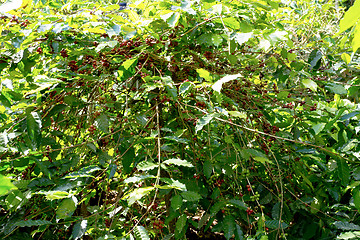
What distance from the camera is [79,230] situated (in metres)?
1.13

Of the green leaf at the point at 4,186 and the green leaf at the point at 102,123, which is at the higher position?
the green leaf at the point at 4,186

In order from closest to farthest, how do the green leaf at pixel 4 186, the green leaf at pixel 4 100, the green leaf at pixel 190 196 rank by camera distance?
1. the green leaf at pixel 4 186
2. the green leaf at pixel 190 196
3. the green leaf at pixel 4 100

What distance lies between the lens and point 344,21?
0.70 meters

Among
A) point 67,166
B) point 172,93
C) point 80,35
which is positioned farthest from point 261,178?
point 80,35

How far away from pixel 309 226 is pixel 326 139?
596 millimetres

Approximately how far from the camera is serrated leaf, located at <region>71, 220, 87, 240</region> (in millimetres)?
1114

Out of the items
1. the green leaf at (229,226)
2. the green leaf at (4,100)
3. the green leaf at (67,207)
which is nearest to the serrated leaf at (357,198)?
the green leaf at (229,226)

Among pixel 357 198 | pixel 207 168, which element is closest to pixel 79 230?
pixel 207 168

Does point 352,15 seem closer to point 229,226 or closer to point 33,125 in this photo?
point 229,226

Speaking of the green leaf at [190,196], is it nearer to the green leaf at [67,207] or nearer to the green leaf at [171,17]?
the green leaf at [67,207]

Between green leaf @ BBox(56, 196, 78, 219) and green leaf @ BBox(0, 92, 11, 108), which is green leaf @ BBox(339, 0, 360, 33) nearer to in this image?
green leaf @ BBox(56, 196, 78, 219)

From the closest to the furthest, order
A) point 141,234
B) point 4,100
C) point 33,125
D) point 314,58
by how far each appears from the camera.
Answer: point 141,234 < point 33,125 < point 4,100 < point 314,58

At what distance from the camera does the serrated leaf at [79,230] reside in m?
1.11

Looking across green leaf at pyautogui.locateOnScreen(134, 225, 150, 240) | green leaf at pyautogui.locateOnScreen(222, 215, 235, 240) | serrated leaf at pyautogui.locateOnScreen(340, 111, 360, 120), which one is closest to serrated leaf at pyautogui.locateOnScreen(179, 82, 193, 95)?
green leaf at pyautogui.locateOnScreen(134, 225, 150, 240)
